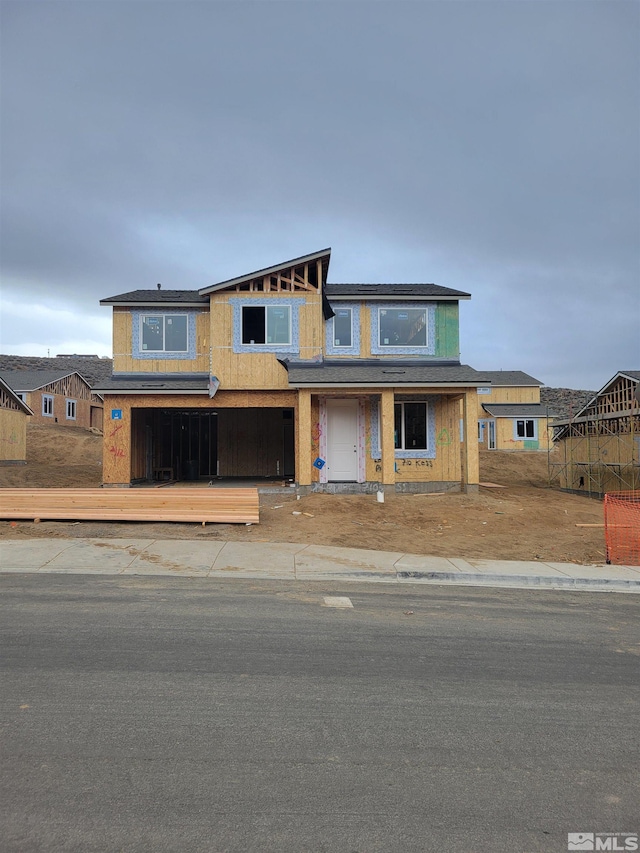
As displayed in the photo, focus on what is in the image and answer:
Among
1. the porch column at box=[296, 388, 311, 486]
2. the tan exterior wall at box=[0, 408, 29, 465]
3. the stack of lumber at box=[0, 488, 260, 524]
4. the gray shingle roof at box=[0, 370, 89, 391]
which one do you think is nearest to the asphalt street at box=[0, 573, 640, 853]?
the stack of lumber at box=[0, 488, 260, 524]

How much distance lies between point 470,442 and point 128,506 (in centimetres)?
1088

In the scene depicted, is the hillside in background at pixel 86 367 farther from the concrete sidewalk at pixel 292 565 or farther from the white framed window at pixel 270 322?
the concrete sidewalk at pixel 292 565

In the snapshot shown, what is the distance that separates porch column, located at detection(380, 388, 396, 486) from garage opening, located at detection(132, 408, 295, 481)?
658 cm

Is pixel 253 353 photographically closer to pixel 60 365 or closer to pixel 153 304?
pixel 153 304

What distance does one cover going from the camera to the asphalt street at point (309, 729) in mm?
2992

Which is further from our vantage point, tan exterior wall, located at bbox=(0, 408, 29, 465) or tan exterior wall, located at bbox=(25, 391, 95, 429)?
tan exterior wall, located at bbox=(25, 391, 95, 429)

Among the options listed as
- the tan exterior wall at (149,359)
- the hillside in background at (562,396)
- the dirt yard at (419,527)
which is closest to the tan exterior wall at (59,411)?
the tan exterior wall at (149,359)

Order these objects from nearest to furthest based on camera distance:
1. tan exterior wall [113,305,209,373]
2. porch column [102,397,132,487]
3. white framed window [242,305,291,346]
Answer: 1. porch column [102,397,132,487]
2. white framed window [242,305,291,346]
3. tan exterior wall [113,305,209,373]

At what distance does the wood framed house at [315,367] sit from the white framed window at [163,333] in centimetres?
4

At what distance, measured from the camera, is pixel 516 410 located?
42.4 metres

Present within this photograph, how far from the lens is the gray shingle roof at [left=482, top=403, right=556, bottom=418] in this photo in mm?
42062

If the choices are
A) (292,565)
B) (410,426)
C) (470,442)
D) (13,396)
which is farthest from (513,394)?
(292,565)

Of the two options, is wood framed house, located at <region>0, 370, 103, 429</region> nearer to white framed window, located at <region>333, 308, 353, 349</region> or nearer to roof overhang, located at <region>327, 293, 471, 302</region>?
white framed window, located at <region>333, 308, 353, 349</region>

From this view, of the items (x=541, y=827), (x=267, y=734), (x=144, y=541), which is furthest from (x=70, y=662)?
(x=144, y=541)
